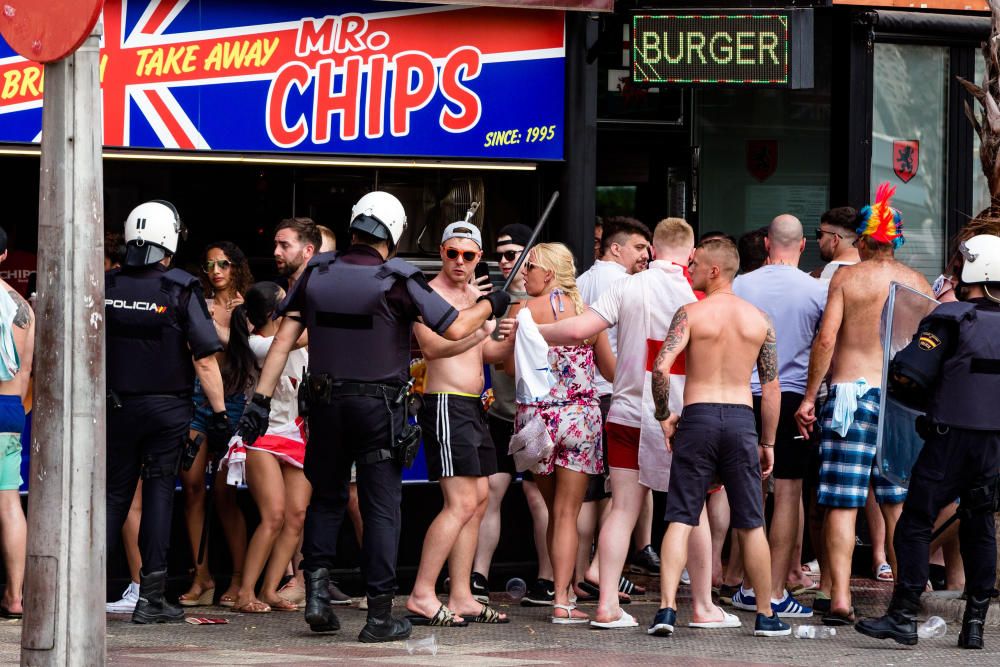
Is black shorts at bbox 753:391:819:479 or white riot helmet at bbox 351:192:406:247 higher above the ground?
white riot helmet at bbox 351:192:406:247

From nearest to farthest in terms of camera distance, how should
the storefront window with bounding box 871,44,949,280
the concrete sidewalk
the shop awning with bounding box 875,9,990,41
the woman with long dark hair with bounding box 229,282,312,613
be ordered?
the concrete sidewalk
the woman with long dark hair with bounding box 229,282,312,613
the shop awning with bounding box 875,9,990,41
the storefront window with bounding box 871,44,949,280

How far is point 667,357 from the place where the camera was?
7.92 m

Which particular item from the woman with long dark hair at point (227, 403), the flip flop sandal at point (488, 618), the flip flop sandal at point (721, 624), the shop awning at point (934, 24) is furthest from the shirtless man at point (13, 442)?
the shop awning at point (934, 24)

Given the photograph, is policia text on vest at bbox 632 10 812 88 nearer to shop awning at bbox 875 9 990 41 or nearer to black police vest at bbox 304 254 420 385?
shop awning at bbox 875 9 990 41

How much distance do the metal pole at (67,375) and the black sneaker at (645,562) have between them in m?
5.25

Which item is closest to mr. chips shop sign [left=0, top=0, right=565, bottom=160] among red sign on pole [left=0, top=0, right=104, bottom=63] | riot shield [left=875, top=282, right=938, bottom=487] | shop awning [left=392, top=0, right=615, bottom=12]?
shop awning [left=392, top=0, right=615, bottom=12]

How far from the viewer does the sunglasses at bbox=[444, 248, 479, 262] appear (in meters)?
8.30

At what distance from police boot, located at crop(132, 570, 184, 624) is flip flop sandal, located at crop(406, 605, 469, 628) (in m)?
1.26

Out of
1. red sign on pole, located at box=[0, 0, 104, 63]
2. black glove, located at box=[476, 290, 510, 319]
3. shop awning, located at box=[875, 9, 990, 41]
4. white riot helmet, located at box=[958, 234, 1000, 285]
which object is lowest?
black glove, located at box=[476, 290, 510, 319]

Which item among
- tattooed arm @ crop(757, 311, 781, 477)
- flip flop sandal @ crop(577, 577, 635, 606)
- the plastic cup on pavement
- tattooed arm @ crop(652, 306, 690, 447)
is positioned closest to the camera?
tattooed arm @ crop(652, 306, 690, 447)

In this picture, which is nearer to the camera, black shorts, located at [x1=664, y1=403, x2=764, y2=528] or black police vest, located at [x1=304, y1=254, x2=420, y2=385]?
black police vest, located at [x1=304, y1=254, x2=420, y2=385]

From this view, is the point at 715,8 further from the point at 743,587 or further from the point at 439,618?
the point at 439,618

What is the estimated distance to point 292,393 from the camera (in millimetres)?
8828

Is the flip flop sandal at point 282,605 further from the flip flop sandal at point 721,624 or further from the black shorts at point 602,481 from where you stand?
the flip flop sandal at point 721,624
